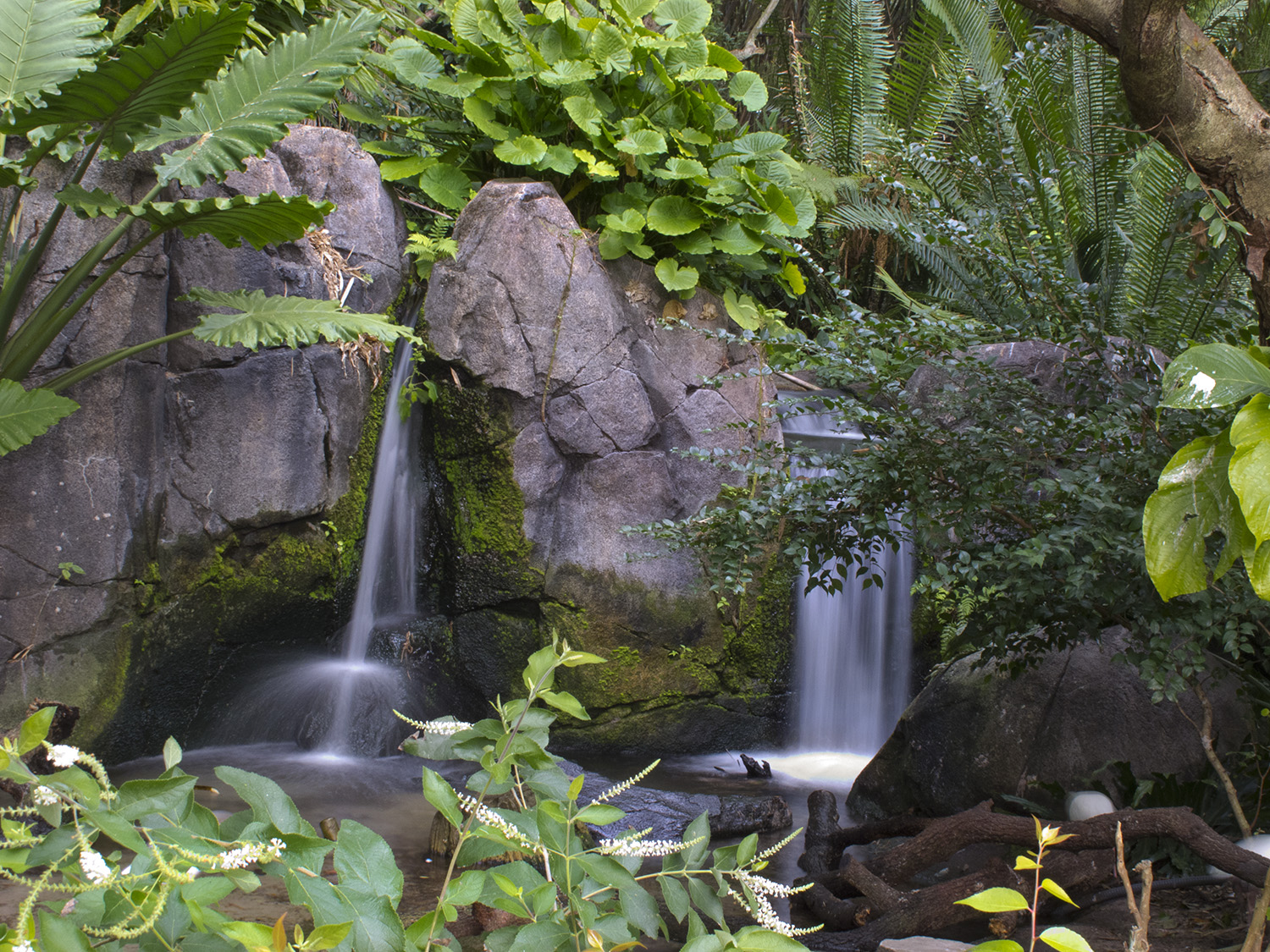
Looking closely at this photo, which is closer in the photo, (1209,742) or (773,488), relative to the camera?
(1209,742)

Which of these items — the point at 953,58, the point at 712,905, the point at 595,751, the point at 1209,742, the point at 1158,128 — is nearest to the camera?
the point at 712,905

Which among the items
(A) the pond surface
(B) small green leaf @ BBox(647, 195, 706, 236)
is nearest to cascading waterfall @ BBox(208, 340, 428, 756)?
(A) the pond surface

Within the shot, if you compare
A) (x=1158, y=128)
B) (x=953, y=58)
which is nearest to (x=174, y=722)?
(x=1158, y=128)

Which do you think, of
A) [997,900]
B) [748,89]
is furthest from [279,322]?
[997,900]

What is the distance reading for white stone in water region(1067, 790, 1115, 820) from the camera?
296cm

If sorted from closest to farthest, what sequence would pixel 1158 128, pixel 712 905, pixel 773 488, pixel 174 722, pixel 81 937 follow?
pixel 81 937 < pixel 712 905 < pixel 1158 128 < pixel 773 488 < pixel 174 722

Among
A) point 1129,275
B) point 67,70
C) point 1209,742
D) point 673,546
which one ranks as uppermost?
point 67,70

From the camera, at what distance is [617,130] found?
240 inches

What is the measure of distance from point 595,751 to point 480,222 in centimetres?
326

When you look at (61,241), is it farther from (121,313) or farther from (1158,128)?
(1158,128)

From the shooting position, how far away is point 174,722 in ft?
16.7

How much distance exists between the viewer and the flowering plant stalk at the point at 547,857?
93 centimetres

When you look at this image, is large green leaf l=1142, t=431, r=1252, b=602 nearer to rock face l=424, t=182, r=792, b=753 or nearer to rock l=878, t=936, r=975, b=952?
rock l=878, t=936, r=975, b=952

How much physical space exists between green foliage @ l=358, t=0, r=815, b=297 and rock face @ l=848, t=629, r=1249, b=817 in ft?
9.97
